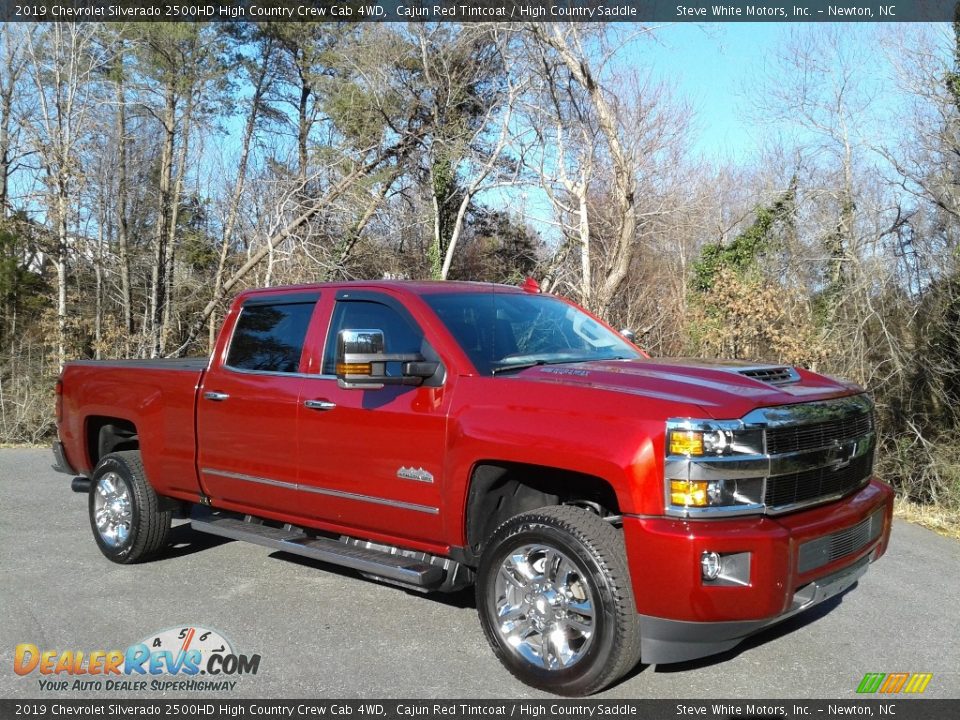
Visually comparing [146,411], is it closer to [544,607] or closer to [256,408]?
[256,408]

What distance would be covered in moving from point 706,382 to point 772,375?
53cm

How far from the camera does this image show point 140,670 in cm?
434

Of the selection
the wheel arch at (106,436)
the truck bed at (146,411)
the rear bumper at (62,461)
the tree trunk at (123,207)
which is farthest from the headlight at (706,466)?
the tree trunk at (123,207)

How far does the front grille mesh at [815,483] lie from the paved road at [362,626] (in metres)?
0.93

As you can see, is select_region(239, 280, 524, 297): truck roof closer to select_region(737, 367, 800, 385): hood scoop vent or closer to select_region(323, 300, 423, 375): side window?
select_region(323, 300, 423, 375): side window

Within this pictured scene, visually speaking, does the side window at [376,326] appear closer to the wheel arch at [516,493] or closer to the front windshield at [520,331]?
the front windshield at [520,331]

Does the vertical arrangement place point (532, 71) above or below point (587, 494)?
above

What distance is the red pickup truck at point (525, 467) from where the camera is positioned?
3.63 m

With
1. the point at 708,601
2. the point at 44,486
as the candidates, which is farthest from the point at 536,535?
the point at 44,486

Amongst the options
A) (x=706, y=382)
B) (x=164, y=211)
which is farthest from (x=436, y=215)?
(x=706, y=382)

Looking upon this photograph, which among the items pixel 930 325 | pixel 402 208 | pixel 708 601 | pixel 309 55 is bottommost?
pixel 708 601

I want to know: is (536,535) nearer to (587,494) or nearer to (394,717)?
(587,494)

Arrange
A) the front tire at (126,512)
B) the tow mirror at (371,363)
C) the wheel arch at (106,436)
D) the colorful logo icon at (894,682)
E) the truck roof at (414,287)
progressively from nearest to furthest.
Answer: the colorful logo icon at (894,682), the tow mirror at (371,363), the truck roof at (414,287), the front tire at (126,512), the wheel arch at (106,436)

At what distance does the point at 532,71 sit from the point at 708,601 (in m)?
17.4
